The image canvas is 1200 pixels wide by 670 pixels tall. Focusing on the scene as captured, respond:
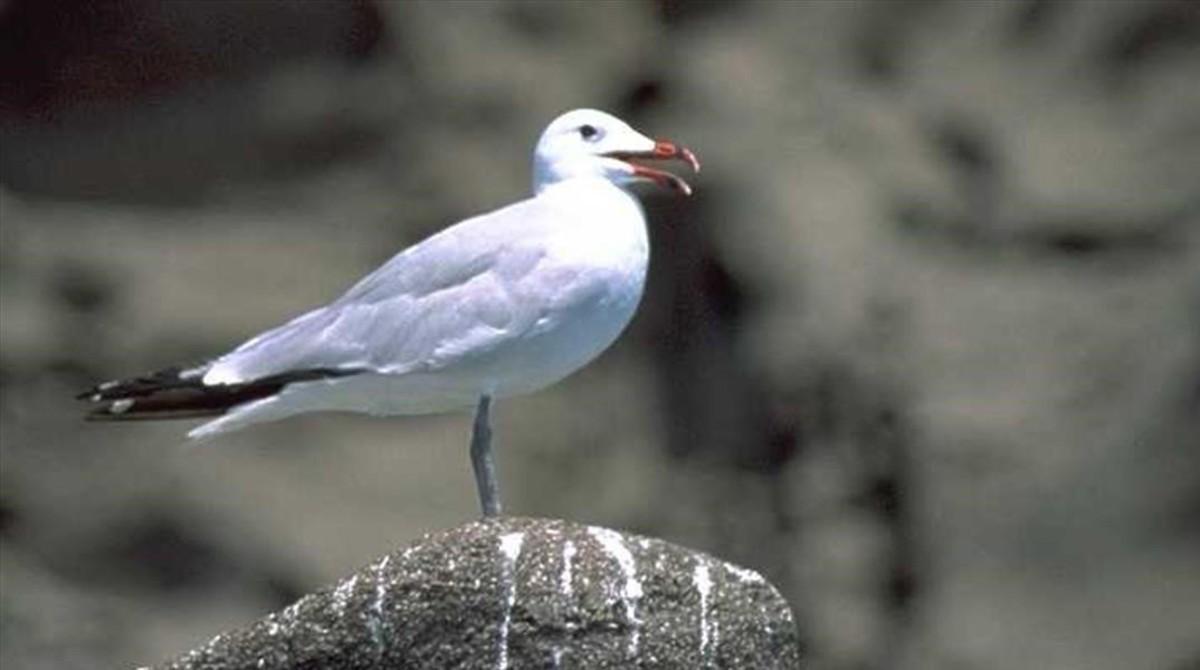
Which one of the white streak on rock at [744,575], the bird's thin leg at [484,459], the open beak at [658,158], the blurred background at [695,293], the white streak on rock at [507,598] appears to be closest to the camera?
the white streak on rock at [507,598]

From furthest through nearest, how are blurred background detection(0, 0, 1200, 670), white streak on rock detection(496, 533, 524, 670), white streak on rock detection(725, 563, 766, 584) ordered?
blurred background detection(0, 0, 1200, 670), white streak on rock detection(725, 563, 766, 584), white streak on rock detection(496, 533, 524, 670)

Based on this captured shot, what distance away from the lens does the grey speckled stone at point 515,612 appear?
13.4 feet

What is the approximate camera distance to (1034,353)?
6652 mm

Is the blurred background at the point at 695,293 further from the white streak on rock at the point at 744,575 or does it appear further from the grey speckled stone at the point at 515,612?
the grey speckled stone at the point at 515,612

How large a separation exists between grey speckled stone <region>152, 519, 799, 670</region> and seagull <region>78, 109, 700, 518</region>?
515mm

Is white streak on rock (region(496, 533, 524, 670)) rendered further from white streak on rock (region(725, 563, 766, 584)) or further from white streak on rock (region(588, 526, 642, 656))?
white streak on rock (region(725, 563, 766, 584))

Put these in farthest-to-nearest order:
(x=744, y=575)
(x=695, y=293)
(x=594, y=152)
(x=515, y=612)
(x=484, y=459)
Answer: (x=695, y=293), (x=594, y=152), (x=484, y=459), (x=744, y=575), (x=515, y=612)

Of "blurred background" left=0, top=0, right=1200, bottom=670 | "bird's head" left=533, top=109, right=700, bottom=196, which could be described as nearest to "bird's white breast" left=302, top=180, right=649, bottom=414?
"bird's head" left=533, top=109, right=700, bottom=196

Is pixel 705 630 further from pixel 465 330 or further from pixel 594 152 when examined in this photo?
pixel 594 152

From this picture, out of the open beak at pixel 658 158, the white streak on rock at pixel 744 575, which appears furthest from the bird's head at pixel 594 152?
the white streak on rock at pixel 744 575

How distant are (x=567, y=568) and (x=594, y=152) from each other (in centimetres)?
101

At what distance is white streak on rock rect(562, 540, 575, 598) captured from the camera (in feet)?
13.5

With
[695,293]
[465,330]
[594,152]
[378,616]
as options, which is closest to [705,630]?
[378,616]

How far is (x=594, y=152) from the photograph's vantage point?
4980 millimetres
